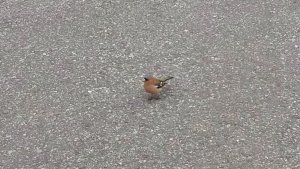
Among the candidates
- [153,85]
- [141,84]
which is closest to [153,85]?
[153,85]

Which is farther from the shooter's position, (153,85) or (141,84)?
(141,84)

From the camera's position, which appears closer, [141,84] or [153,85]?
[153,85]

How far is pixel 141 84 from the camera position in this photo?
479 centimetres

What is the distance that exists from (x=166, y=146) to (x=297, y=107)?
3.96ft

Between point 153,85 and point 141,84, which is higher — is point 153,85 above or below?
above

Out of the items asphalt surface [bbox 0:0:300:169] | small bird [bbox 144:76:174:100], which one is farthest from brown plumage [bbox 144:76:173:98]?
asphalt surface [bbox 0:0:300:169]

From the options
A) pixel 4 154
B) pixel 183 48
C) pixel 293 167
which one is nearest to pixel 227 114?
pixel 293 167

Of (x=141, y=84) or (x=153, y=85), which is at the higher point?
(x=153, y=85)

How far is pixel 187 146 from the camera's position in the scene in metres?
4.07

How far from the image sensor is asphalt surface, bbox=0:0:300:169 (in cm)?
404

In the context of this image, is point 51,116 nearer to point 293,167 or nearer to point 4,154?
point 4,154

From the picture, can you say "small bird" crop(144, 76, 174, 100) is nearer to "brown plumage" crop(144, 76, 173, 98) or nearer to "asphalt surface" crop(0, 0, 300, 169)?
"brown plumage" crop(144, 76, 173, 98)

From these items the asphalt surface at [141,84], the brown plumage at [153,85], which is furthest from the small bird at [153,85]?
the asphalt surface at [141,84]

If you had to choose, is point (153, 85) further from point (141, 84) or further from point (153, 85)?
point (141, 84)
